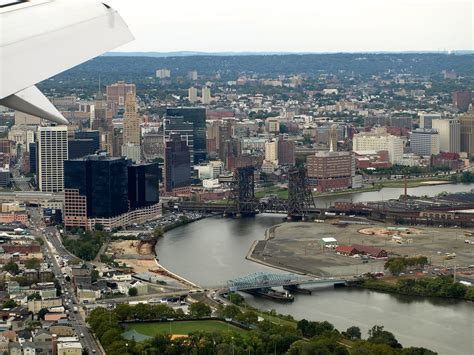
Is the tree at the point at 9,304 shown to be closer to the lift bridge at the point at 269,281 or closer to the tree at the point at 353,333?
the lift bridge at the point at 269,281

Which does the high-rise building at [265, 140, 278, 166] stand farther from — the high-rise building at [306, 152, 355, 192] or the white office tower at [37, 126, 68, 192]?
the white office tower at [37, 126, 68, 192]

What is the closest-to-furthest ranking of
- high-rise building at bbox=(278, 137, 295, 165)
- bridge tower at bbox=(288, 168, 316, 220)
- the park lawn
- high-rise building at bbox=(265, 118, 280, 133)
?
the park lawn < bridge tower at bbox=(288, 168, 316, 220) < high-rise building at bbox=(278, 137, 295, 165) < high-rise building at bbox=(265, 118, 280, 133)

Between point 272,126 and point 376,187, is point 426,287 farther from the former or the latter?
point 272,126

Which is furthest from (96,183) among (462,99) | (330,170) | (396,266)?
(462,99)

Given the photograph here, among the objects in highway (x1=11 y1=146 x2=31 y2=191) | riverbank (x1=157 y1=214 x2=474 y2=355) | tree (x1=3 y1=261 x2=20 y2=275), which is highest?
highway (x1=11 y1=146 x2=31 y2=191)

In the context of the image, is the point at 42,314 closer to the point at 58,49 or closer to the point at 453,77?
the point at 58,49

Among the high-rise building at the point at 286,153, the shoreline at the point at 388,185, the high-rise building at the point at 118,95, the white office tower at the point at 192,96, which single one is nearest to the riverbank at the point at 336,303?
the shoreline at the point at 388,185

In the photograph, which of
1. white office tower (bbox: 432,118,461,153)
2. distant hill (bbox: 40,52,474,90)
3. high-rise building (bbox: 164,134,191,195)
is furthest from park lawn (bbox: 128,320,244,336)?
distant hill (bbox: 40,52,474,90)
